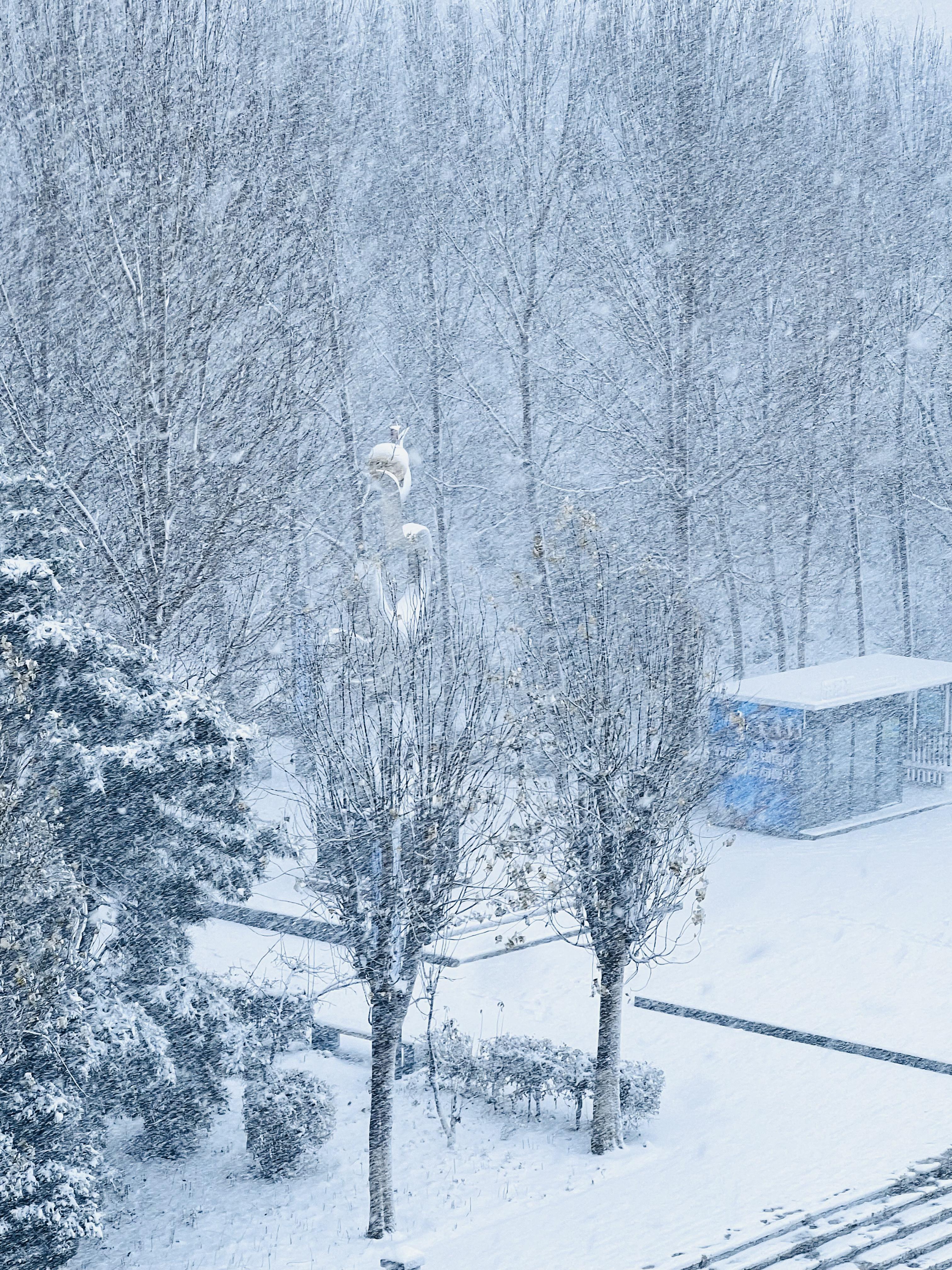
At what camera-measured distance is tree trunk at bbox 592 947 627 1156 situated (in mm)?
12945

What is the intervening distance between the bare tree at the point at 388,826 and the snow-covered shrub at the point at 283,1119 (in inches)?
36.6

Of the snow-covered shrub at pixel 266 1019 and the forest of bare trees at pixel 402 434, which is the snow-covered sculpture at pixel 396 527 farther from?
the snow-covered shrub at pixel 266 1019

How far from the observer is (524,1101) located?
14258mm

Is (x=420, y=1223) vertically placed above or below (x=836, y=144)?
below

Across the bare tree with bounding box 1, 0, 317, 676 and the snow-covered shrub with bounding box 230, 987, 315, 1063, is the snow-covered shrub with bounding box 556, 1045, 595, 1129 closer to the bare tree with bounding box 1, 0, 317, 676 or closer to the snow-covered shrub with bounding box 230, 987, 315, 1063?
the snow-covered shrub with bounding box 230, 987, 315, 1063

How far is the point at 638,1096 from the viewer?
13398mm

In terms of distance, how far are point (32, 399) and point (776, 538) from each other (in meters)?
24.4

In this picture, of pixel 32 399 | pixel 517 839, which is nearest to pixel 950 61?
pixel 32 399

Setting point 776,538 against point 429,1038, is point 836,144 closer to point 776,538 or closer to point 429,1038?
point 776,538

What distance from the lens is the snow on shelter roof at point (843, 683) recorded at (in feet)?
74.9

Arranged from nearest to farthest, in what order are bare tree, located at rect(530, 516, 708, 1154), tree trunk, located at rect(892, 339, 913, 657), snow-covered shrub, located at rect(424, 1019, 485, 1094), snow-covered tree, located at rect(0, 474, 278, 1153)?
snow-covered tree, located at rect(0, 474, 278, 1153) < bare tree, located at rect(530, 516, 708, 1154) < snow-covered shrub, located at rect(424, 1019, 485, 1094) < tree trunk, located at rect(892, 339, 913, 657)

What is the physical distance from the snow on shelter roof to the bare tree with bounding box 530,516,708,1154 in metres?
8.92

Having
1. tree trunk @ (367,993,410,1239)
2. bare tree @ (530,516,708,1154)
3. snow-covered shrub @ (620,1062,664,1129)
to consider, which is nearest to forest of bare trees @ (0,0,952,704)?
bare tree @ (530,516,708,1154)

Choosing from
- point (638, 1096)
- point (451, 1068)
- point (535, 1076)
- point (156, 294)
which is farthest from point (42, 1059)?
point (156, 294)
